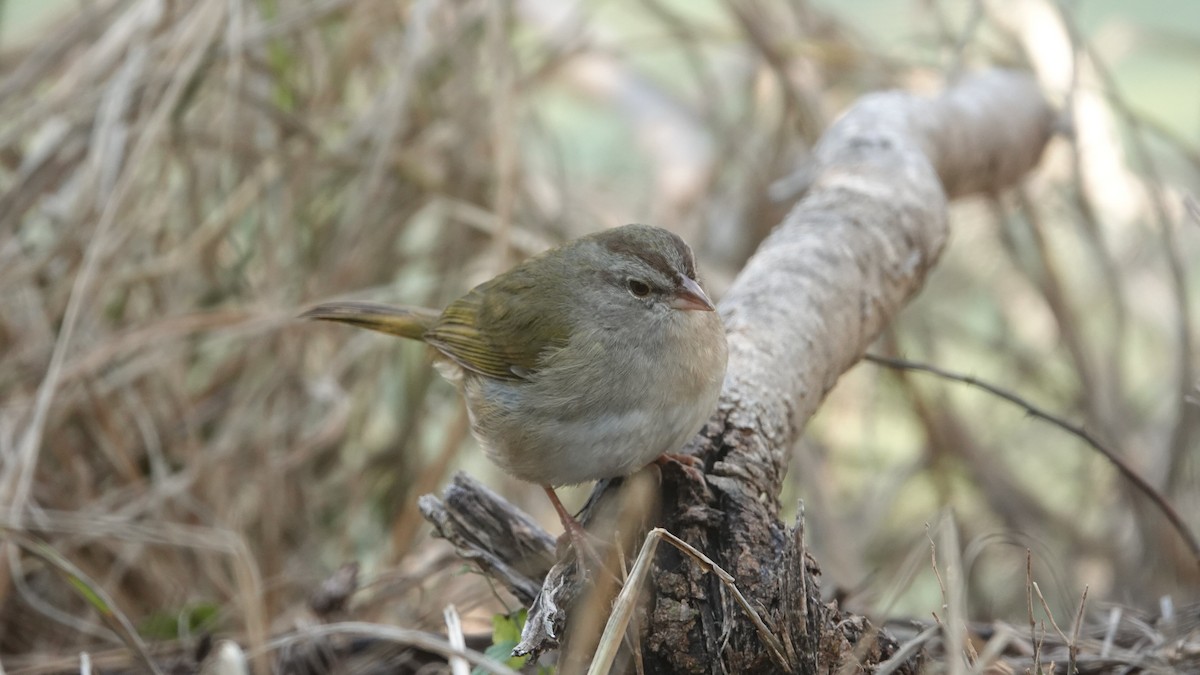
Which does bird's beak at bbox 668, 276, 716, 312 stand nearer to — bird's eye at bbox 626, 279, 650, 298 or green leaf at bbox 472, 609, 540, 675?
bird's eye at bbox 626, 279, 650, 298

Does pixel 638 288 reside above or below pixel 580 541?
above

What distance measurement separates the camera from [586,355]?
2.95 metres

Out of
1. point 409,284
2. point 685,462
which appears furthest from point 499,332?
point 409,284

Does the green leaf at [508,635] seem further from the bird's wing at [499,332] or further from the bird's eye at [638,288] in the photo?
the bird's eye at [638,288]

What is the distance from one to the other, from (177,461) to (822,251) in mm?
2928

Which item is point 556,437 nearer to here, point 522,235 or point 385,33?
point 522,235

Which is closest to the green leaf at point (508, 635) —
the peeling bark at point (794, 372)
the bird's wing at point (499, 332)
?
the peeling bark at point (794, 372)

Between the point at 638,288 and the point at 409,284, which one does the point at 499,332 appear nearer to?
the point at 638,288

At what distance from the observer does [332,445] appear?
506cm

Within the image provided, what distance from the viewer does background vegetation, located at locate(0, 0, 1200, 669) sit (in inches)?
166

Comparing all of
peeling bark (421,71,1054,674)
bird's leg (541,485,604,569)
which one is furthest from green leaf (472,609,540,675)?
bird's leg (541,485,604,569)

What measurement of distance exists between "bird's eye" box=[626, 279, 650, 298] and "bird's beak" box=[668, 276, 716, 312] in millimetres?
94

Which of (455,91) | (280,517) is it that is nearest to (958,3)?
(455,91)

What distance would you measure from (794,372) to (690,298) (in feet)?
1.11
